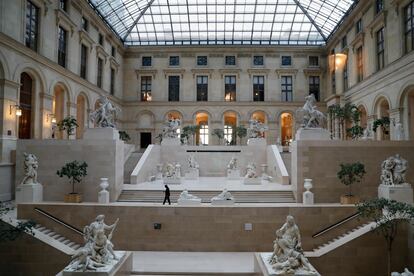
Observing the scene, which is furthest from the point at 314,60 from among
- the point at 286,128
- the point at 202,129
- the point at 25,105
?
the point at 25,105

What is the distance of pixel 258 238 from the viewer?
1462cm

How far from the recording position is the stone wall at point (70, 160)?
18.2 metres

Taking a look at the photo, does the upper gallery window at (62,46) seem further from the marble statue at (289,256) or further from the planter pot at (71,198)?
the marble statue at (289,256)

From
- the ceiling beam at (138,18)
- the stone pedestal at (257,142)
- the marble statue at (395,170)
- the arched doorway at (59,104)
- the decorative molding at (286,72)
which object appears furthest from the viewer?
the decorative molding at (286,72)

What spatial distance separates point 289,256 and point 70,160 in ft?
43.1

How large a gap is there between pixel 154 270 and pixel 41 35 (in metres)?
19.0

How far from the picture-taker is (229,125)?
43.3 m

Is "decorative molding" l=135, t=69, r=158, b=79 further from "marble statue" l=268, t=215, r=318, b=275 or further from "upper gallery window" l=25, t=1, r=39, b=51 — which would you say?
"marble statue" l=268, t=215, r=318, b=275

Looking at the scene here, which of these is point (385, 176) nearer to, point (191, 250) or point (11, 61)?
point (191, 250)

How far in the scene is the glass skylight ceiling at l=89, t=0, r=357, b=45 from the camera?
126ft

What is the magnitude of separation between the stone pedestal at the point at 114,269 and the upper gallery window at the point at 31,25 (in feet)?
57.0

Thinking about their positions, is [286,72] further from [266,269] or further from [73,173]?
[266,269]

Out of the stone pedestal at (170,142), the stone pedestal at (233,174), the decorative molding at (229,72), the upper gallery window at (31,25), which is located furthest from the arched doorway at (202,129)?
the upper gallery window at (31,25)

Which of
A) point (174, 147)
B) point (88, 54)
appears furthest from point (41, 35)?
point (174, 147)
